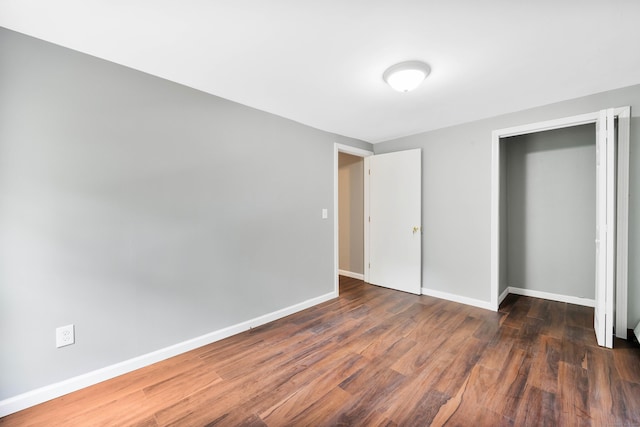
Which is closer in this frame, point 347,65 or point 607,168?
point 347,65

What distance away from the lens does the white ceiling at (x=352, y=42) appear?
4.58 ft

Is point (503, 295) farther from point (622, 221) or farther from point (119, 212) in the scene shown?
point (119, 212)

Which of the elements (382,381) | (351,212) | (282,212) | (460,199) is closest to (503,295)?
(460,199)

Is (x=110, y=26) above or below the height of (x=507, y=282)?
above

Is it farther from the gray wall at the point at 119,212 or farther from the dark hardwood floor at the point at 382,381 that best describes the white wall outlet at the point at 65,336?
the dark hardwood floor at the point at 382,381

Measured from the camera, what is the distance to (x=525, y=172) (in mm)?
3568

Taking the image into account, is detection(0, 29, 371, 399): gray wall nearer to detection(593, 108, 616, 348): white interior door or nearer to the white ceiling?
the white ceiling

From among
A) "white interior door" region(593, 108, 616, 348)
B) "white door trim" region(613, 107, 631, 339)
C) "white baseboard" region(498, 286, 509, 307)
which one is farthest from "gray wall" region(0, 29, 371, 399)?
"white door trim" region(613, 107, 631, 339)

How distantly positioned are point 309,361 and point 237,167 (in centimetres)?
187

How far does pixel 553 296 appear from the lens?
11.1 feet

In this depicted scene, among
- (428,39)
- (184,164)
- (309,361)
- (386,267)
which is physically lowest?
(309,361)

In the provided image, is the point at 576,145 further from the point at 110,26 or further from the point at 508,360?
the point at 110,26

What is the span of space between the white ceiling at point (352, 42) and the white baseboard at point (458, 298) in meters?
2.32

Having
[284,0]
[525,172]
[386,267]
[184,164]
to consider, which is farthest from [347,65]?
[525,172]
